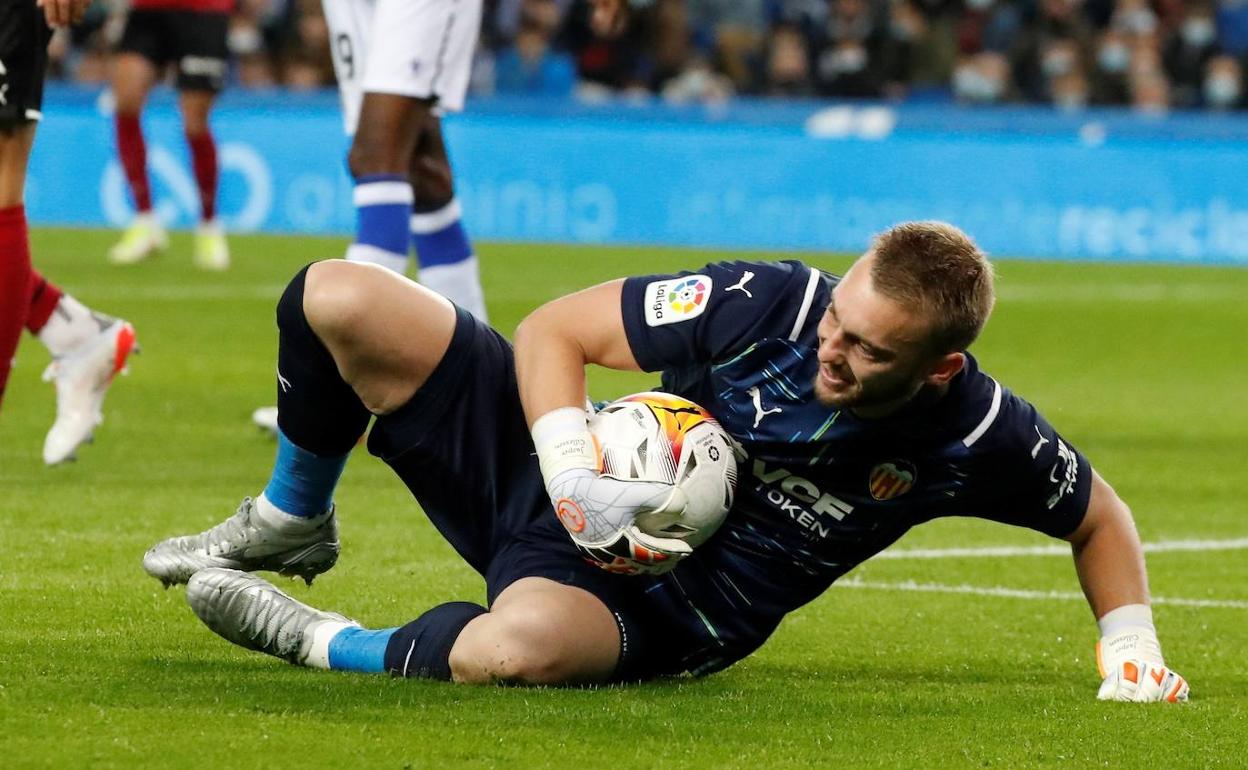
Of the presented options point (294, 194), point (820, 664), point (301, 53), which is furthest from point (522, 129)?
point (820, 664)

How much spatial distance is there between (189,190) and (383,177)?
11.2m

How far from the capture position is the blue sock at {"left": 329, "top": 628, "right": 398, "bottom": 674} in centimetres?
419

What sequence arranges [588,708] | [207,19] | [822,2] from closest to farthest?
[588,708]
[207,19]
[822,2]

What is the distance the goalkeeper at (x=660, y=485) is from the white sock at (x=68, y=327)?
2.42m

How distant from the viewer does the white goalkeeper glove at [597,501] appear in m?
3.95

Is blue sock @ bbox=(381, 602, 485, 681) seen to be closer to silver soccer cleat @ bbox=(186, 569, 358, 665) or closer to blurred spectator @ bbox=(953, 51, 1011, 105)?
silver soccer cleat @ bbox=(186, 569, 358, 665)

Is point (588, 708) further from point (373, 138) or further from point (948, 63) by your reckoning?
point (948, 63)

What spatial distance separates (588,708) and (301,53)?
1735 cm

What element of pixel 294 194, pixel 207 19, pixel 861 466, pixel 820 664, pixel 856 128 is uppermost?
pixel 861 466

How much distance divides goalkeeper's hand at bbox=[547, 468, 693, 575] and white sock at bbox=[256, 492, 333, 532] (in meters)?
0.74

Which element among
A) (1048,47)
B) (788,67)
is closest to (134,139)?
(788,67)

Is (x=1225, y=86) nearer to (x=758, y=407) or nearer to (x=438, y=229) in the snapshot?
(x=438, y=229)

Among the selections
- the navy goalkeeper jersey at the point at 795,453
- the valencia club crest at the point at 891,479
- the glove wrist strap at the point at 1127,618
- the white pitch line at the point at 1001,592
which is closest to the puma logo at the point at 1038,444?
the navy goalkeeper jersey at the point at 795,453

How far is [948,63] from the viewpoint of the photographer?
70.5 feet
